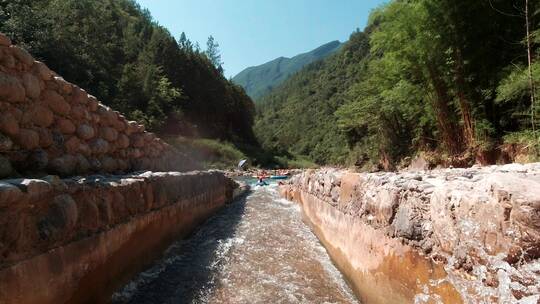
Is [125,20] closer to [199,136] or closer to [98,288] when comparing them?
[199,136]

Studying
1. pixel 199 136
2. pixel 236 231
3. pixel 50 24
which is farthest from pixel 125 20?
pixel 236 231

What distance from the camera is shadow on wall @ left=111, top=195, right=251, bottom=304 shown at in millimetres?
4383

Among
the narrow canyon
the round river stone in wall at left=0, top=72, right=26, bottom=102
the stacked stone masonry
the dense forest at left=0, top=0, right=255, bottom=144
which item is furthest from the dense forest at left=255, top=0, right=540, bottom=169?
the dense forest at left=0, top=0, right=255, bottom=144

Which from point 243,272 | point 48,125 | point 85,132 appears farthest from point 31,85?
point 243,272

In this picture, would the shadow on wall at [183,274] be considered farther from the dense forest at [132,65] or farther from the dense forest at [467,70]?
the dense forest at [132,65]

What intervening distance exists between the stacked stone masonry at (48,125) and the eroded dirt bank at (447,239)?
338cm

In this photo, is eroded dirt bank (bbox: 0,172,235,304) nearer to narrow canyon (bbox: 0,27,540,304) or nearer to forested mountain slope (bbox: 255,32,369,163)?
narrow canyon (bbox: 0,27,540,304)

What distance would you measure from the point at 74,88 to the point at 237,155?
4128cm

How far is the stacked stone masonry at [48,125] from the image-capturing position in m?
3.60

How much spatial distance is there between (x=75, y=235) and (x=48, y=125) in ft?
4.94

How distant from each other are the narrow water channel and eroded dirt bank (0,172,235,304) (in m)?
0.36

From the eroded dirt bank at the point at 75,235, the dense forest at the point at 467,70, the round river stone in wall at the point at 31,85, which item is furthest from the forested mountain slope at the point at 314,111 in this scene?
the round river stone in wall at the point at 31,85

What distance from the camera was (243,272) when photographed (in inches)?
213

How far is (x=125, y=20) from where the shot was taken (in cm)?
5253
